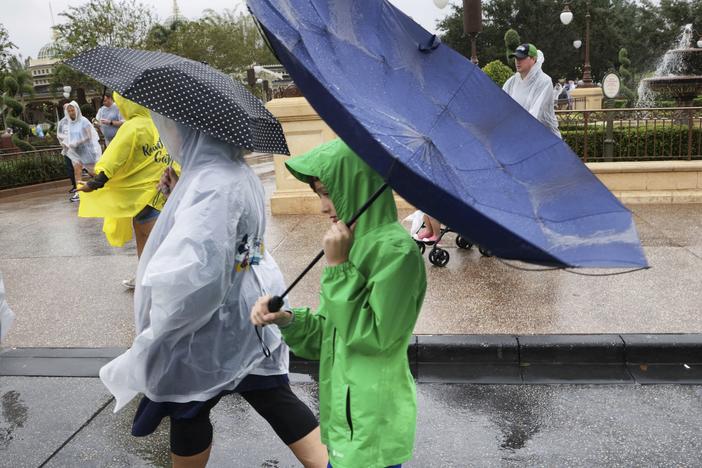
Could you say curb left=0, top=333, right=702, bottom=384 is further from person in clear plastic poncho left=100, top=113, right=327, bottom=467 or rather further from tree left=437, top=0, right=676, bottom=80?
tree left=437, top=0, right=676, bottom=80

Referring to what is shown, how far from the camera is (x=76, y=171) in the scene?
1327 centimetres

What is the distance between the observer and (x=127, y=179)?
5.61m

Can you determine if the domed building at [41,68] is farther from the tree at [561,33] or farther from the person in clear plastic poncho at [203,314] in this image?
the person in clear plastic poncho at [203,314]

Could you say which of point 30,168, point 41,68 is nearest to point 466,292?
point 30,168

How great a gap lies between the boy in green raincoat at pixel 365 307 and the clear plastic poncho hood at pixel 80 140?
1124 cm

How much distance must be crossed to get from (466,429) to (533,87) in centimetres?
437

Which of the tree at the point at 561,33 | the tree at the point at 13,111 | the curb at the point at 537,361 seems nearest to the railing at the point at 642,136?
the curb at the point at 537,361

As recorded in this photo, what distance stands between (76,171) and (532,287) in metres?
10.1

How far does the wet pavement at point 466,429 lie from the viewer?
3.54m

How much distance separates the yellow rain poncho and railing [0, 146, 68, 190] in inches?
459

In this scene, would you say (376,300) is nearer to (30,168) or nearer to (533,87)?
(533,87)

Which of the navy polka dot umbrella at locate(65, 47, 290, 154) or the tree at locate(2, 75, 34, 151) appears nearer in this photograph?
the navy polka dot umbrella at locate(65, 47, 290, 154)

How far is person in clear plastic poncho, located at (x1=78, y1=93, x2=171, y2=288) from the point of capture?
17.8 ft

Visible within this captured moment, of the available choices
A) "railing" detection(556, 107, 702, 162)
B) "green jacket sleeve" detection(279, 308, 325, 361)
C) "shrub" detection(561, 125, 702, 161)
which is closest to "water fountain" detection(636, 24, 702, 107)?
"railing" detection(556, 107, 702, 162)
